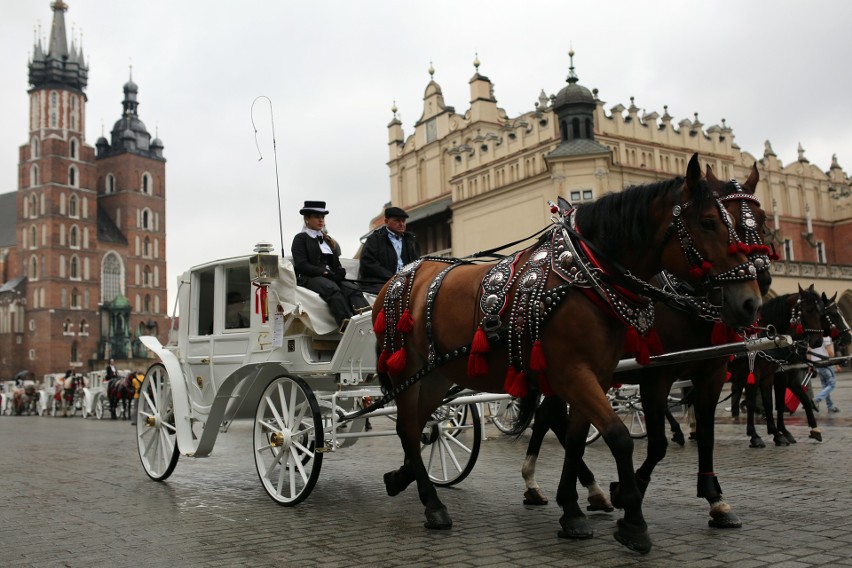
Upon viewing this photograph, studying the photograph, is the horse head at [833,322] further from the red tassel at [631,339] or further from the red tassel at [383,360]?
the red tassel at [383,360]

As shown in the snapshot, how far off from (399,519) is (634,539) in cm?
199

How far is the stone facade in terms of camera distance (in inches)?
1363

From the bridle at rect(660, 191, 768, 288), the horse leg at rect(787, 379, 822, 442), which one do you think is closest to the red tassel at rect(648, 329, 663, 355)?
the bridle at rect(660, 191, 768, 288)

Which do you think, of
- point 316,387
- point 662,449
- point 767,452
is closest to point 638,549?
point 662,449

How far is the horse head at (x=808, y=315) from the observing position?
407 inches

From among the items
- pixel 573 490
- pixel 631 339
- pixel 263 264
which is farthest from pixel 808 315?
pixel 263 264

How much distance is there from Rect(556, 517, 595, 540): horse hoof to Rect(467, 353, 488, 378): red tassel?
3.34ft

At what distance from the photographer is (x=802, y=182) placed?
4838 cm

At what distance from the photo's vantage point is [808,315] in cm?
1051

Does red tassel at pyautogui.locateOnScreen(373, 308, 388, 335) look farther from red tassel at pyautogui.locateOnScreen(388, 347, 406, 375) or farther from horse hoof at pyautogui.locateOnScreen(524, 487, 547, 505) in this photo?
horse hoof at pyautogui.locateOnScreen(524, 487, 547, 505)

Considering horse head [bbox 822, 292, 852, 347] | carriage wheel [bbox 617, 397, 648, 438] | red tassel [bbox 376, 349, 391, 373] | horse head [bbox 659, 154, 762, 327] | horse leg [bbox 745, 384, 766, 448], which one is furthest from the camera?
carriage wheel [bbox 617, 397, 648, 438]

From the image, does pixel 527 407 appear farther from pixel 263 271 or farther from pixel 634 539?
pixel 263 271

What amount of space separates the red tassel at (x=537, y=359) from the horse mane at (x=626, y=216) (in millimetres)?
736

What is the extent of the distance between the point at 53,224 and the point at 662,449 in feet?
326
